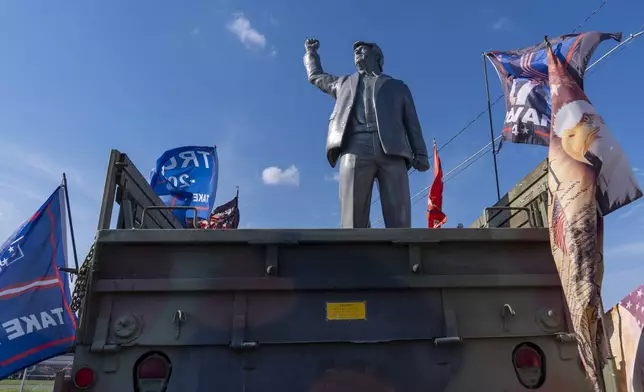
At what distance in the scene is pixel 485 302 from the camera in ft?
9.37

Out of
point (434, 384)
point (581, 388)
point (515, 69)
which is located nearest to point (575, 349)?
point (581, 388)

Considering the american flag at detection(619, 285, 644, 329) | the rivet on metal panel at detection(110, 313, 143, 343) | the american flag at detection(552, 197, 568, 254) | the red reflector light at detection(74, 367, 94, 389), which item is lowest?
the red reflector light at detection(74, 367, 94, 389)

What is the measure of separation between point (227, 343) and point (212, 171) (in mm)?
7471

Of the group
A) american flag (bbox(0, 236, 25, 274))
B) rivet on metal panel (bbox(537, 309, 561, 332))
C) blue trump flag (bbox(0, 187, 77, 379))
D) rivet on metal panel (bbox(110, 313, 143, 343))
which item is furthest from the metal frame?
american flag (bbox(0, 236, 25, 274))

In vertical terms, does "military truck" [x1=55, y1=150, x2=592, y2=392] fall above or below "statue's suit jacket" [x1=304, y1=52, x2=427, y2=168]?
below

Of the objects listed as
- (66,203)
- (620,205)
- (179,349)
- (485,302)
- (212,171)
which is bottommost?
(179,349)

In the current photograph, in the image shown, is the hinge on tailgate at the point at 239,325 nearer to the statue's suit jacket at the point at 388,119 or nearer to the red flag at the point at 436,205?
the statue's suit jacket at the point at 388,119

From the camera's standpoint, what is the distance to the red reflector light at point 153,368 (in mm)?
2643

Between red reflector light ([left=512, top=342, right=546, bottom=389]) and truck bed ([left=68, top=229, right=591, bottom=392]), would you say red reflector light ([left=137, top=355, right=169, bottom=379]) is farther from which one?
red reflector light ([left=512, top=342, right=546, bottom=389])

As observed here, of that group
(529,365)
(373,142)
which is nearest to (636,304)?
(529,365)

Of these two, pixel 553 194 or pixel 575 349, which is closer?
pixel 575 349

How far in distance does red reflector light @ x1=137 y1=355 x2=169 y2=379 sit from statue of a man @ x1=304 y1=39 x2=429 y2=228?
70.0 inches

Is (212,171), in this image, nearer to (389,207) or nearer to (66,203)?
(66,203)

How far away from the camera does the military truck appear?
266 centimetres
